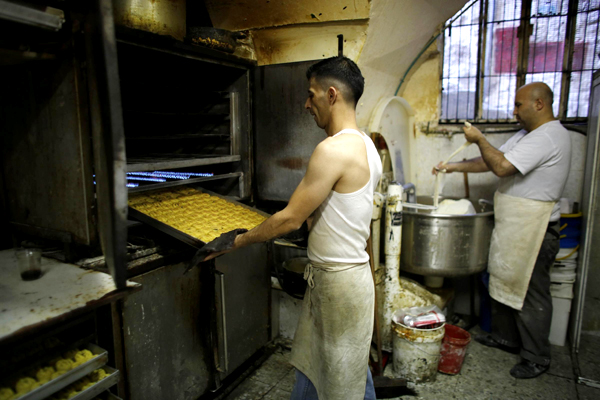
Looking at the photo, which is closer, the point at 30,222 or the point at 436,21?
the point at 30,222

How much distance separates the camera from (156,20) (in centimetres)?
209

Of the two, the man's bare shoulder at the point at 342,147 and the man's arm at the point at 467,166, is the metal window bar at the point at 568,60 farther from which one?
the man's bare shoulder at the point at 342,147

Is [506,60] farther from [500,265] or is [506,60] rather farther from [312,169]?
[312,169]

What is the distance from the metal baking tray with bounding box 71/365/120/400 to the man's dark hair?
150 centimetres

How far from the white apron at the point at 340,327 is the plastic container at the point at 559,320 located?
87.1 inches

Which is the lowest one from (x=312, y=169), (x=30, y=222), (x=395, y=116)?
(x=30, y=222)

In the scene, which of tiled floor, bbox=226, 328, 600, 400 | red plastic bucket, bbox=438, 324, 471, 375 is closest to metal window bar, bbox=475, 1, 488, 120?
red plastic bucket, bbox=438, 324, 471, 375

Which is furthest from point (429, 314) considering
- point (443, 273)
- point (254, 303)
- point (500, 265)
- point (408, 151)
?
point (408, 151)

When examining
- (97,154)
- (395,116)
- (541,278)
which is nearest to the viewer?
(97,154)

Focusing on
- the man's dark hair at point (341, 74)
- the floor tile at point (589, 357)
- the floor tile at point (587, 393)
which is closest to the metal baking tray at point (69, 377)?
the man's dark hair at point (341, 74)

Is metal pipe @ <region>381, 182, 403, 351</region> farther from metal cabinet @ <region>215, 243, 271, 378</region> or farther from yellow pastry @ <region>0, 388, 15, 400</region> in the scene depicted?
yellow pastry @ <region>0, 388, 15, 400</region>

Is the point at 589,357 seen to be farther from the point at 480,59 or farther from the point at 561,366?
the point at 480,59

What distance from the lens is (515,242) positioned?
9.80ft

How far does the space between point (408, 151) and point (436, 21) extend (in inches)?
45.1
